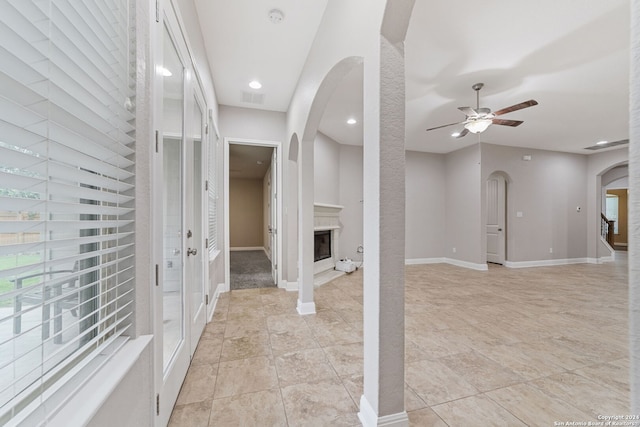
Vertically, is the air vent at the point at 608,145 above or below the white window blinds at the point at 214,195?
above

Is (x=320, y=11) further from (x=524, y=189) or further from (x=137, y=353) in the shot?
(x=524, y=189)

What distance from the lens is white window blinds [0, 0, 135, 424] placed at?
55cm

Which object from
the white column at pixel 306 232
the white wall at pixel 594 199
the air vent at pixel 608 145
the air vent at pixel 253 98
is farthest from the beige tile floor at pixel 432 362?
the white wall at pixel 594 199

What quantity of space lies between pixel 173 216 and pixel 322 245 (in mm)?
3478

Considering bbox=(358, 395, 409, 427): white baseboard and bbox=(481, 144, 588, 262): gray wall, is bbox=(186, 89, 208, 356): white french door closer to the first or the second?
bbox=(358, 395, 409, 427): white baseboard

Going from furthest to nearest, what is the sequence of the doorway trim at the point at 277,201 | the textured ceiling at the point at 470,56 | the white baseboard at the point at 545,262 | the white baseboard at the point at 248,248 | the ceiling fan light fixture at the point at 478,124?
the white baseboard at the point at 248,248 → the white baseboard at the point at 545,262 → the doorway trim at the point at 277,201 → the ceiling fan light fixture at the point at 478,124 → the textured ceiling at the point at 470,56

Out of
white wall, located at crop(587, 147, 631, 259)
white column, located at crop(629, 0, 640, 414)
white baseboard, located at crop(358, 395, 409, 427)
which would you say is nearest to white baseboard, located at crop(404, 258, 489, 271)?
white wall, located at crop(587, 147, 631, 259)

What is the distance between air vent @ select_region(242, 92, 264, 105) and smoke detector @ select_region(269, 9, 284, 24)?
131 centimetres

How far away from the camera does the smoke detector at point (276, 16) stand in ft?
7.23

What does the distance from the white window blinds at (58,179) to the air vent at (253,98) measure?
2685 millimetres

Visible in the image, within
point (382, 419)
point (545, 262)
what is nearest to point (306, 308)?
point (382, 419)

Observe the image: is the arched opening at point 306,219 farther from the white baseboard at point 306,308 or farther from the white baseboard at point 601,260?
the white baseboard at point 601,260

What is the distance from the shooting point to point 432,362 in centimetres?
201

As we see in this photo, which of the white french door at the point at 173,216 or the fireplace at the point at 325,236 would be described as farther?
the fireplace at the point at 325,236
